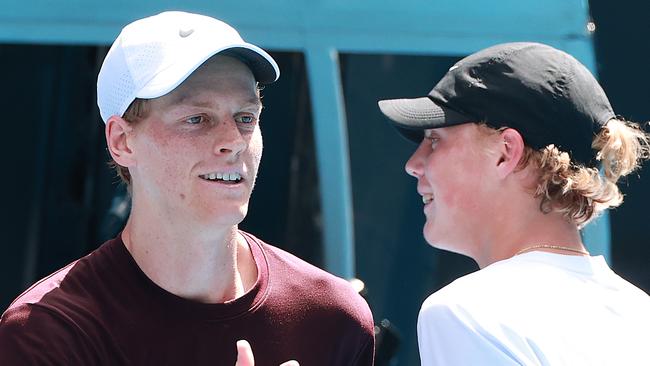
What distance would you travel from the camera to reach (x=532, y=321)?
1.58 meters

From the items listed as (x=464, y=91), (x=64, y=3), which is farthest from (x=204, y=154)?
(x=64, y=3)

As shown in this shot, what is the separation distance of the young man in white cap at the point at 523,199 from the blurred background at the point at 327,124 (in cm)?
162

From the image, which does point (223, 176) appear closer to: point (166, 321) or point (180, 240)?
point (180, 240)

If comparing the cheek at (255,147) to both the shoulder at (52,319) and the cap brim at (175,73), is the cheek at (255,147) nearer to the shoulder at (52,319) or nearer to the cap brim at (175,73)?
the cap brim at (175,73)

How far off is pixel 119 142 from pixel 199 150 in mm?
176

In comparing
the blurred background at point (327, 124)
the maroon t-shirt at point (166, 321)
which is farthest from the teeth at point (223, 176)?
the blurred background at point (327, 124)

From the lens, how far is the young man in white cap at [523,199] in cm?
160

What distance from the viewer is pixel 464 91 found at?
6.14ft

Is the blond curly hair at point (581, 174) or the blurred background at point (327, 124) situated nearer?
the blond curly hair at point (581, 174)

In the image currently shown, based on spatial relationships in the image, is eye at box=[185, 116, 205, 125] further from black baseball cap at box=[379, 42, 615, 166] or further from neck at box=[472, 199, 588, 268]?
neck at box=[472, 199, 588, 268]

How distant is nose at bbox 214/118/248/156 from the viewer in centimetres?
189

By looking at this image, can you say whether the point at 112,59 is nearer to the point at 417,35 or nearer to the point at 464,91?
the point at 464,91

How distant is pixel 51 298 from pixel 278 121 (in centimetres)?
217

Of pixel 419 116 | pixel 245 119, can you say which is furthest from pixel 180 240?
pixel 419 116
